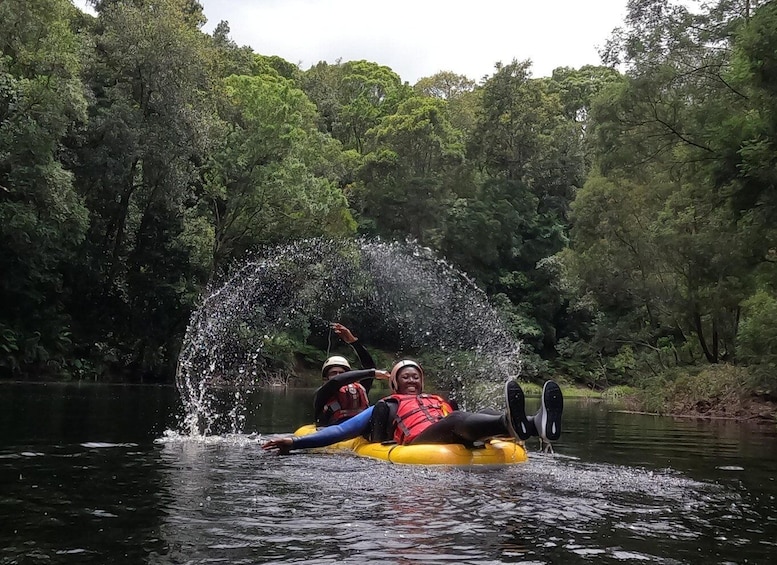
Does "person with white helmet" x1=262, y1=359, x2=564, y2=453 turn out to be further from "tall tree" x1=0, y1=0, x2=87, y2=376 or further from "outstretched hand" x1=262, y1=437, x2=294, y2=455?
"tall tree" x1=0, y1=0, x2=87, y2=376

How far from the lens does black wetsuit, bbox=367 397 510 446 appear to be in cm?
729

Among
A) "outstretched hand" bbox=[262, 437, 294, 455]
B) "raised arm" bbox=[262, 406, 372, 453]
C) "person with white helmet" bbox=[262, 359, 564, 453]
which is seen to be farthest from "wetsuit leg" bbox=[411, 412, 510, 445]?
"outstretched hand" bbox=[262, 437, 294, 455]

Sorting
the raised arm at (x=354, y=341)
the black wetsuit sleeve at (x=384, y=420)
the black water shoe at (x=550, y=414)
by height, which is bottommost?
the black wetsuit sleeve at (x=384, y=420)

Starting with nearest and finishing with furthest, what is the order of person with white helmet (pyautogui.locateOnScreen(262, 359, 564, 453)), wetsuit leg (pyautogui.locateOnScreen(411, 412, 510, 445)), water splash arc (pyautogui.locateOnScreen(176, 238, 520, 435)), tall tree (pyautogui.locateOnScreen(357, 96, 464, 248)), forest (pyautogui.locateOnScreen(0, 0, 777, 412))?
person with white helmet (pyautogui.locateOnScreen(262, 359, 564, 453)), wetsuit leg (pyautogui.locateOnScreen(411, 412, 510, 445)), forest (pyautogui.locateOnScreen(0, 0, 777, 412)), water splash arc (pyautogui.locateOnScreen(176, 238, 520, 435)), tall tree (pyautogui.locateOnScreen(357, 96, 464, 248))

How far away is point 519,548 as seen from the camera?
448 centimetres

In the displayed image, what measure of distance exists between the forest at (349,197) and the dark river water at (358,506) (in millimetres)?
8705

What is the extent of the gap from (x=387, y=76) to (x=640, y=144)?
134ft

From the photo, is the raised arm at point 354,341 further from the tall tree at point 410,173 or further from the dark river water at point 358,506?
the tall tree at point 410,173

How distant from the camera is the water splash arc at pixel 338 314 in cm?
3397

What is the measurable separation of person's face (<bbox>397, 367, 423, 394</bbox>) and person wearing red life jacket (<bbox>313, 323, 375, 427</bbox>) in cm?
48

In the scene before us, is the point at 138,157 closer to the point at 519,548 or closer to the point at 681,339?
the point at 681,339

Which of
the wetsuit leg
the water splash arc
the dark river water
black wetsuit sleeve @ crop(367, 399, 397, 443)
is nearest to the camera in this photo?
the dark river water

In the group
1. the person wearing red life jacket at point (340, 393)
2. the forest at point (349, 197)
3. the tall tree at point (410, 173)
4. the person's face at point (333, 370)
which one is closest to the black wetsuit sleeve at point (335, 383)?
the person wearing red life jacket at point (340, 393)

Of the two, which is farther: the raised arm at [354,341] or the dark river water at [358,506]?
the raised arm at [354,341]
